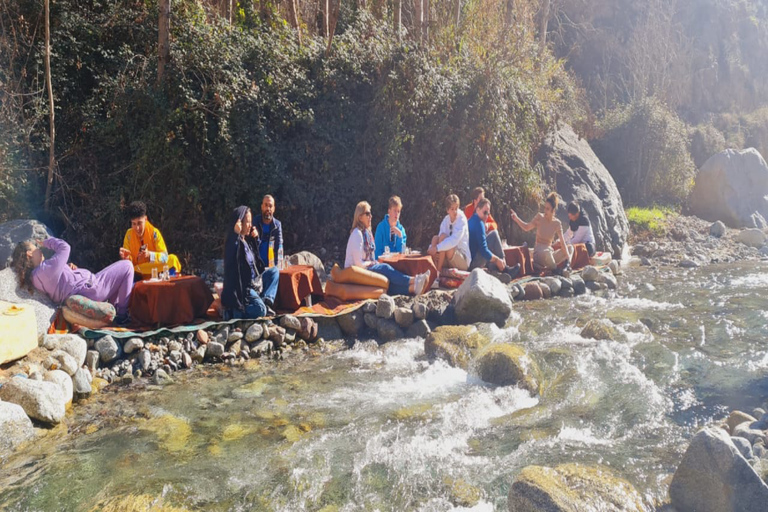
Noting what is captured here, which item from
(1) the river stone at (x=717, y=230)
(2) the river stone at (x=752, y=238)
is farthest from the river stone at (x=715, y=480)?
(1) the river stone at (x=717, y=230)

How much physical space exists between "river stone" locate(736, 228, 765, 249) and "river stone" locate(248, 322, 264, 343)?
13.2 metres

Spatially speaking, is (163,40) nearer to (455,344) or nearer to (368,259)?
(368,259)

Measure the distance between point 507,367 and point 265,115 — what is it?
20.7 feet

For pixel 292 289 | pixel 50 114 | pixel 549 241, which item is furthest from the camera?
pixel 549 241

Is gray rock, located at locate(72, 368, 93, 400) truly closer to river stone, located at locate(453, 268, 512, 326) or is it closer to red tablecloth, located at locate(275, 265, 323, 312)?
red tablecloth, located at locate(275, 265, 323, 312)

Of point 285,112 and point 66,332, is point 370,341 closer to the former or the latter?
point 66,332

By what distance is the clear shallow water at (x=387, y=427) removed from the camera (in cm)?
482

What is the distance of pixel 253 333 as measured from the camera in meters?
7.90

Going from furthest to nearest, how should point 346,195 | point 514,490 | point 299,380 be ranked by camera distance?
point 346,195, point 299,380, point 514,490

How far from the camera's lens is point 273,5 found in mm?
12539

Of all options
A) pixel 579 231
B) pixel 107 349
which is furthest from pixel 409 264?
pixel 579 231

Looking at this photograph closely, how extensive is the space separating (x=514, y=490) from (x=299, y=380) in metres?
3.14

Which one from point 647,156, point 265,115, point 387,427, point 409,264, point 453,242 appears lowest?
point 387,427

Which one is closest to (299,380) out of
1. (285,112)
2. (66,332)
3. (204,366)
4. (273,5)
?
(204,366)
